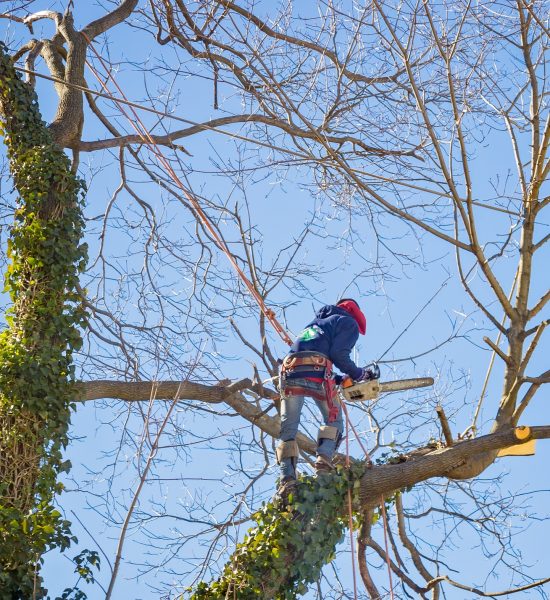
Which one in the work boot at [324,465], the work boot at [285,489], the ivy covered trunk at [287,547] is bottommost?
the ivy covered trunk at [287,547]

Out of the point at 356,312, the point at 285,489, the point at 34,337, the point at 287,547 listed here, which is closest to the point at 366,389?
the point at 356,312

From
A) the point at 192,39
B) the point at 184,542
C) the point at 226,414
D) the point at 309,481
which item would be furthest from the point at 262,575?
the point at 192,39

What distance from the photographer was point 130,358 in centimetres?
1007

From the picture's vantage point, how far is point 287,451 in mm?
8086

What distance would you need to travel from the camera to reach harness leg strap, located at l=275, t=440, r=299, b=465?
8.09 metres

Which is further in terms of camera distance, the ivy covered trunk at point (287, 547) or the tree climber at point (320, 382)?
the tree climber at point (320, 382)

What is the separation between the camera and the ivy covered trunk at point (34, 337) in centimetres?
804

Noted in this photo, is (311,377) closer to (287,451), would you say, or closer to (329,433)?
(329,433)

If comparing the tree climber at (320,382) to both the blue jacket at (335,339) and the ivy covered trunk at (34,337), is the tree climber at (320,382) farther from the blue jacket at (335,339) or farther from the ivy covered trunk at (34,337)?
the ivy covered trunk at (34,337)

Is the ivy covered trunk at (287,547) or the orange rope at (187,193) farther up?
the orange rope at (187,193)

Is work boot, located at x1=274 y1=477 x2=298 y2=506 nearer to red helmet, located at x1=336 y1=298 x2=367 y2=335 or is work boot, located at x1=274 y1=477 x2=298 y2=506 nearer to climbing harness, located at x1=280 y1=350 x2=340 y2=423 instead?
climbing harness, located at x1=280 y1=350 x2=340 y2=423

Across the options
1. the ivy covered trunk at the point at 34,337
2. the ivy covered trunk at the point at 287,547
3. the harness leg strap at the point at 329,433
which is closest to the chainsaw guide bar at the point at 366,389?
the harness leg strap at the point at 329,433

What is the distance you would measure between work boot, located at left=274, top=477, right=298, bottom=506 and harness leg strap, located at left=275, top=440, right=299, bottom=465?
0.15 metres

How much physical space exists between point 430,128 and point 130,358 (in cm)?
375
